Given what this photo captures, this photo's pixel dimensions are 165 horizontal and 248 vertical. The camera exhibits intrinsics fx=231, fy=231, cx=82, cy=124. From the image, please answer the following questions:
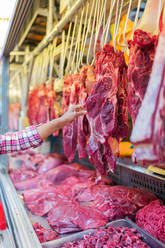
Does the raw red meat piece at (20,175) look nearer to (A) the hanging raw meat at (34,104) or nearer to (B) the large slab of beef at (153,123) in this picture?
(A) the hanging raw meat at (34,104)

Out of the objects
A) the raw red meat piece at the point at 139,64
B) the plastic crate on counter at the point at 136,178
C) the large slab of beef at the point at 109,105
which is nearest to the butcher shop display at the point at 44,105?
the plastic crate on counter at the point at 136,178

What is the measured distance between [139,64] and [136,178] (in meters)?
1.83

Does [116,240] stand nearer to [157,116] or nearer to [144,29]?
[157,116]

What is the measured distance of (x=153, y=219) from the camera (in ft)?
6.72

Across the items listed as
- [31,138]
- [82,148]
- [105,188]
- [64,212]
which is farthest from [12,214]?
[105,188]

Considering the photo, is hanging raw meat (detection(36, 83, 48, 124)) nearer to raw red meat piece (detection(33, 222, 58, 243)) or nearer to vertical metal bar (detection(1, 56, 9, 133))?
vertical metal bar (detection(1, 56, 9, 133))

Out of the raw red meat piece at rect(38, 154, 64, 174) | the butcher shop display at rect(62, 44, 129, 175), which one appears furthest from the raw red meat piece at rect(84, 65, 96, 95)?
the raw red meat piece at rect(38, 154, 64, 174)

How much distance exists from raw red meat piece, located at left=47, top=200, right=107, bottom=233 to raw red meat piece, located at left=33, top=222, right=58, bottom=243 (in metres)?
0.09

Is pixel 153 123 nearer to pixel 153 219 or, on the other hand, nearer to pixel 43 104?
pixel 153 219

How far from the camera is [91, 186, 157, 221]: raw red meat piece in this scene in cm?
239

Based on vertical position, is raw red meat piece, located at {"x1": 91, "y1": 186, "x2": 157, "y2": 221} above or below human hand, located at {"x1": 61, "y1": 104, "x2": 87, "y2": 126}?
below

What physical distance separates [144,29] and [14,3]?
1241 mm

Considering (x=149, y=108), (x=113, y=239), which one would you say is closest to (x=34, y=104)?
(x=113, y=239)

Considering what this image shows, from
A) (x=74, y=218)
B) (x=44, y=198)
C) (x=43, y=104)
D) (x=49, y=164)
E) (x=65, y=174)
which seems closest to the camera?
(x=74, y=218)
